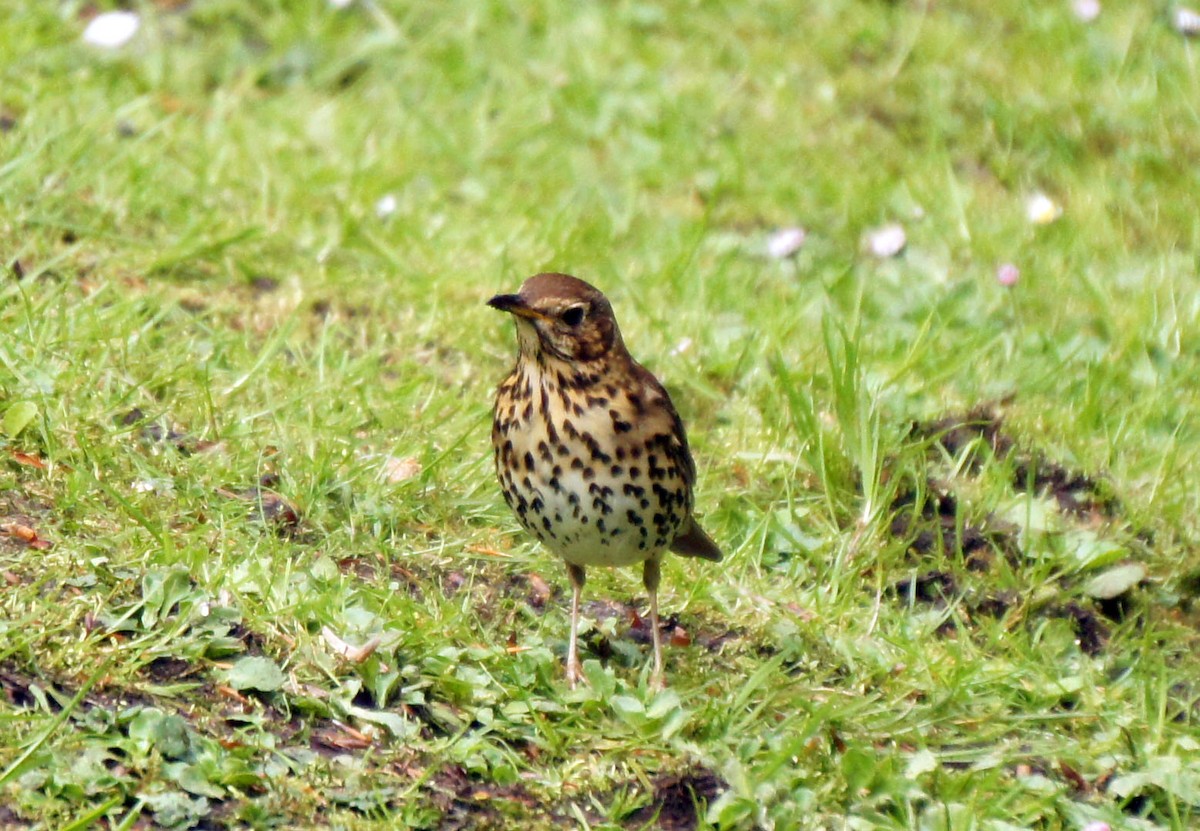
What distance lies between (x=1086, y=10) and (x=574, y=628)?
544 cm

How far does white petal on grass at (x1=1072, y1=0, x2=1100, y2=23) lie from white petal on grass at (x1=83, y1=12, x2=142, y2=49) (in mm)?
4407

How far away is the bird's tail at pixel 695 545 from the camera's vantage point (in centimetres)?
446

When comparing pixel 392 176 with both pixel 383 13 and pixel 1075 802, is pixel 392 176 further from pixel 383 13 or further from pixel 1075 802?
pixel 1075 802

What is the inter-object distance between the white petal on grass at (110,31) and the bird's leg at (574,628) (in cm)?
393

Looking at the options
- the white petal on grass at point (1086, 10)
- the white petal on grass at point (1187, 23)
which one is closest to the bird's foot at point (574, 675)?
the white petal on grass at point (1086, 10)

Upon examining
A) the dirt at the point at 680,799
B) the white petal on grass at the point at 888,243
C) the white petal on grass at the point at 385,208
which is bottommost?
the dirt at the point at 680,799

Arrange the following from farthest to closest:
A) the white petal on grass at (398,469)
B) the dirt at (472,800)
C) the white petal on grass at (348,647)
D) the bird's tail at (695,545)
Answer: the white petal on grass at (398,469) < the bird's tail at (695,545) < the white petal on grass at (348,647) < the dirt at (472,800)

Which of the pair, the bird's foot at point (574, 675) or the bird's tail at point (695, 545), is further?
the bird's tail at point (695, 545)

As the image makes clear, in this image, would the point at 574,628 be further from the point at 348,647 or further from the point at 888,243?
the point at 888,243

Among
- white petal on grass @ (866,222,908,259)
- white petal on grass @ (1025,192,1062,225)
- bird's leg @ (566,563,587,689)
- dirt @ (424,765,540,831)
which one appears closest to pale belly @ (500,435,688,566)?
bird's leg @ (566,563,587,689)

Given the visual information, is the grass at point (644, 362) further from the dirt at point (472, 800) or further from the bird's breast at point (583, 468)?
the bird's breast at point (583, 468)

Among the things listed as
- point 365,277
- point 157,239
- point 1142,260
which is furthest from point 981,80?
point 157,239

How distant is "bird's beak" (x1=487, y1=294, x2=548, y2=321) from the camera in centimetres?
391

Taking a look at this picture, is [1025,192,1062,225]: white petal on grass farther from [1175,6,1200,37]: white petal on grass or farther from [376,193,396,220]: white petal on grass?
[376,193,396,220]: white petal on grass
